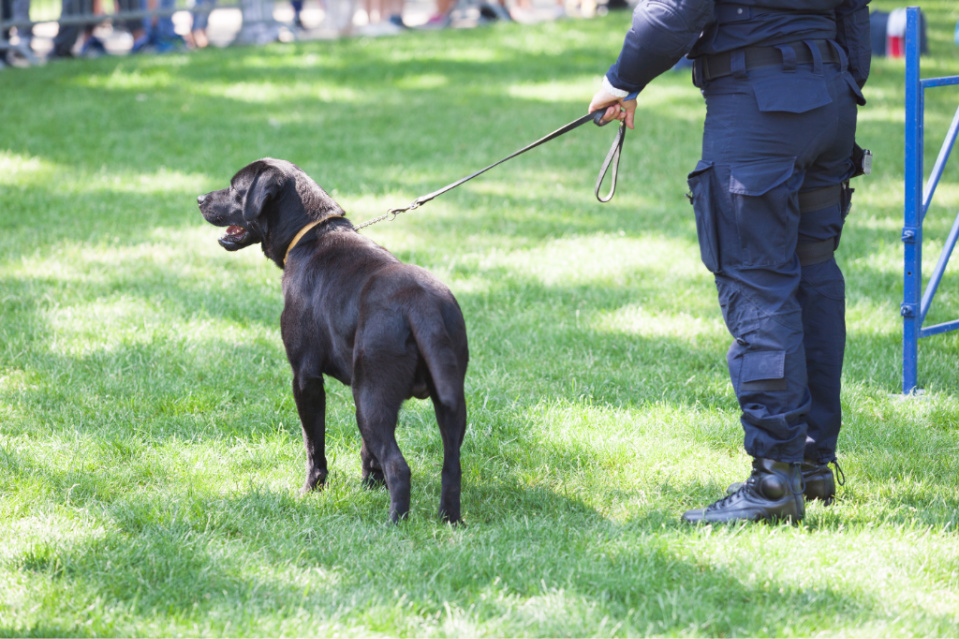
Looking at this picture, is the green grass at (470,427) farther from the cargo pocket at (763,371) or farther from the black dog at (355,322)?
the cargo pocket at (763,371)

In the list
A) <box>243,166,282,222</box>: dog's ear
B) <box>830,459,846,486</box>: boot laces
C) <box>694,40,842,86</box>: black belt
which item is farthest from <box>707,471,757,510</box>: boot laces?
<box>243,166,282,222</box>: dog's ear

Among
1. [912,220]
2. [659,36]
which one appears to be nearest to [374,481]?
[659,36]

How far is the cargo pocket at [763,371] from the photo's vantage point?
3279mm

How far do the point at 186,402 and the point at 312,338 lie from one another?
1.25 meters

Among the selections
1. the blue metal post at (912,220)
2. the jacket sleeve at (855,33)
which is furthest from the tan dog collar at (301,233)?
the blue metal post at (912,220)

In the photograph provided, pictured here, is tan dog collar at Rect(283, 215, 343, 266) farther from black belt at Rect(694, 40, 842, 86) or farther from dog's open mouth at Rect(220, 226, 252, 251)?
black belt at Rect(694, 40, 842, 86)

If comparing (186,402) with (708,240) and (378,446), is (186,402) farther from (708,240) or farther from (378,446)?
(708,240)

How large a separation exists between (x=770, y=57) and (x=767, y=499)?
1507 mm

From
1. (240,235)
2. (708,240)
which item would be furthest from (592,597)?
(240,235)

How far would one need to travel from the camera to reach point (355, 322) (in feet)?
11.2

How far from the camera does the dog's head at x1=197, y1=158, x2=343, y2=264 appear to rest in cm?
382

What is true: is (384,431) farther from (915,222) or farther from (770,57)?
(915,222)

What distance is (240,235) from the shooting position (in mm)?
3984

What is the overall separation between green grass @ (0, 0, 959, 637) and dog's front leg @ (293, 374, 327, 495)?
0.35 feet
